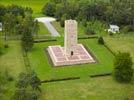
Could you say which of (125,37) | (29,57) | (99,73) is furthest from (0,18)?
(99,73)

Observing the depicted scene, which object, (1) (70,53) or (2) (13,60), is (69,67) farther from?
(2) (13,60)

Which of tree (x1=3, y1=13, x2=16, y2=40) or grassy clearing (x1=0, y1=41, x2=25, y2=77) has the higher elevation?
tree (x1=3, y1=13, x2=16, y2=40)

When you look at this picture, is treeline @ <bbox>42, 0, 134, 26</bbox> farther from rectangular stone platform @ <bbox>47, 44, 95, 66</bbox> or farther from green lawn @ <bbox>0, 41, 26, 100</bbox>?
green lawn @ <bbox>0, 41, 26, 100</bbox>

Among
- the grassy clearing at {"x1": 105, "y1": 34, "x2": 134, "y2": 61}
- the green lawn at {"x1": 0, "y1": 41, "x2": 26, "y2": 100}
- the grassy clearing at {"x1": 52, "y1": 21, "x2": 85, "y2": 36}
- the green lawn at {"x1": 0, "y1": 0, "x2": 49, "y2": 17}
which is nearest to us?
the green lawn at {"x1": 0, "y1": 41, "x2": 26, "y2": 100}

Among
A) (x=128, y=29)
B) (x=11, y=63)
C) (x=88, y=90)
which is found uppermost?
(x=128, y=29)

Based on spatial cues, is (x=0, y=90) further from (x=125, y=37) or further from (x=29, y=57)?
(x=125, y=37)

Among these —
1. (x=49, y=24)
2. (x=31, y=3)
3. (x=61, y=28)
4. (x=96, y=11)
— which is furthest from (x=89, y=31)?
(x=31, y=3)

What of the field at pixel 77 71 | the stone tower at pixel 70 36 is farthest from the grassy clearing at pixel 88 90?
the stone tower at pixel 70 36

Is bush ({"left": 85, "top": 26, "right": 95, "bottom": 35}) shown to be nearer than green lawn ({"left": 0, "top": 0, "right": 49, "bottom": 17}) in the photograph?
Yes

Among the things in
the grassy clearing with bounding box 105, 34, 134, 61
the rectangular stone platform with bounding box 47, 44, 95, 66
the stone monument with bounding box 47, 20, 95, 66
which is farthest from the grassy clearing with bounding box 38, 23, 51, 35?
the stone monument with bounding box 47, 20, 95, 66
